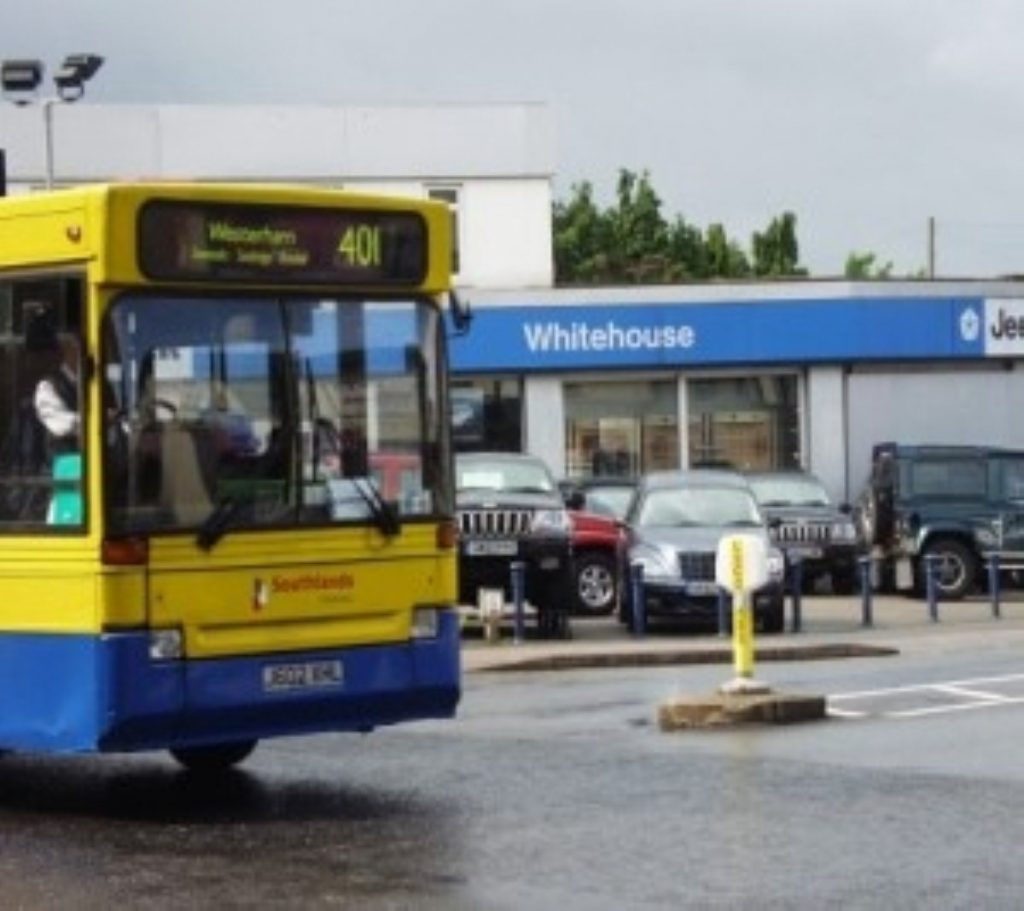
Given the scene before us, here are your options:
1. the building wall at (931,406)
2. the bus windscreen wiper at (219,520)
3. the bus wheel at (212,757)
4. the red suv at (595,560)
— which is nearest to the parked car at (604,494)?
the red suv at (595,560)

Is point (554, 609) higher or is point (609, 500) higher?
point (609, 500)

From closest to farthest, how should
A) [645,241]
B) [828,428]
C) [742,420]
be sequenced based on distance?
[828,428] < [742,420] < [645,241]

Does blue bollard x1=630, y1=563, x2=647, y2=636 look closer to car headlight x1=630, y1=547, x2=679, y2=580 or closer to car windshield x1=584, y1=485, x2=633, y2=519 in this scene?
car headlight x1=630, y1=547, x2=679, y2=580

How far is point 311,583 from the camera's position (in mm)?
12117

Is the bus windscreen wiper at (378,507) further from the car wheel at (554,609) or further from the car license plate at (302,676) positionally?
the car wheel at (554,609)

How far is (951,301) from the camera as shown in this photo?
139ft

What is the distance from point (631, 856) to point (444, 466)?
288 cm

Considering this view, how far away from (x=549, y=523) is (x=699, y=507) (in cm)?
254

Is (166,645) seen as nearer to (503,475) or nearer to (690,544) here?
(690,544)

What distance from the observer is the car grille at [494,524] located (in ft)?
84.6

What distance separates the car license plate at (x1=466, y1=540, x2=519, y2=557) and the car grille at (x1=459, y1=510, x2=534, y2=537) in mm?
76

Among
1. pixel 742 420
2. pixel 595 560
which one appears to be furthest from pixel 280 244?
pixel 742 420

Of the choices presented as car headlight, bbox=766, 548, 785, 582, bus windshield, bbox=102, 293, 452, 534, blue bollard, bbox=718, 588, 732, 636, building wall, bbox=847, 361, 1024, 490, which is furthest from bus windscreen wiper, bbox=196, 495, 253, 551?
building wall, bbox=847, 361, 1024, 490

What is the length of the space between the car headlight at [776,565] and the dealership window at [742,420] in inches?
623
